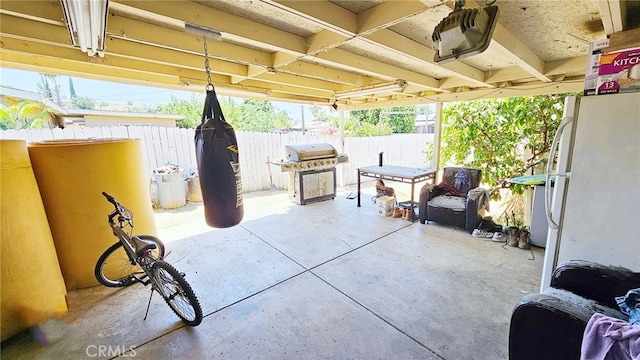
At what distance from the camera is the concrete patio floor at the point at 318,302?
184 cm

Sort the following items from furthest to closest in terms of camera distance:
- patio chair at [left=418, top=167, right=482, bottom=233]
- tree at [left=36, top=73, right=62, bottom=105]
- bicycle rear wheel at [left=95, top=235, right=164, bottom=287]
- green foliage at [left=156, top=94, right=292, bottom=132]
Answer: green foliage at [left=156, top=94, right=292, bottom=132]
tree at [left=36, top=73, right=62, bottom=105]
patio chair at [left=418, top=167, right=482, bottom=233]
bicycle rear wheel at [left=95, top=235, right=164, bottom=287]

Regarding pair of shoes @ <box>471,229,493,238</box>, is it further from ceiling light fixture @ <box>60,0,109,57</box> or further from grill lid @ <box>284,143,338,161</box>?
ceiling light fixture @ <box>60,0,109,57</box>

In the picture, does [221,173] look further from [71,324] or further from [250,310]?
[71,324]

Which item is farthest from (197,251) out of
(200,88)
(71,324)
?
(200,88)

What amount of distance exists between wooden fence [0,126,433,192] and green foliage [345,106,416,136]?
4.73 meters

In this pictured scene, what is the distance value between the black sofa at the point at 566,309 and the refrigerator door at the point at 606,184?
238 mm

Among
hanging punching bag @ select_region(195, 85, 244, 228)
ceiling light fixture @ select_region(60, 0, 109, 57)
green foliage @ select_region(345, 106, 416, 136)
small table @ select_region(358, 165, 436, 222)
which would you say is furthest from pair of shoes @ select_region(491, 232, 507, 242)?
green foliage @ select_region(345, 106, 416, 136)

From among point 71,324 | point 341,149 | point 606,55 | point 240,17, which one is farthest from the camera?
point 341,149

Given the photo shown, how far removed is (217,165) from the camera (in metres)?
1.99

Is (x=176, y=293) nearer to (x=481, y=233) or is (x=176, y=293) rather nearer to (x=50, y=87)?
(x=481, y=233)

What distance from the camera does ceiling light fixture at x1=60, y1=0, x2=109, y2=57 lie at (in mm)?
1226

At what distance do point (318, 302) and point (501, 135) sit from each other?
466 cm

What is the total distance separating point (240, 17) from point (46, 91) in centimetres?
1910

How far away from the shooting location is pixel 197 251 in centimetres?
336
